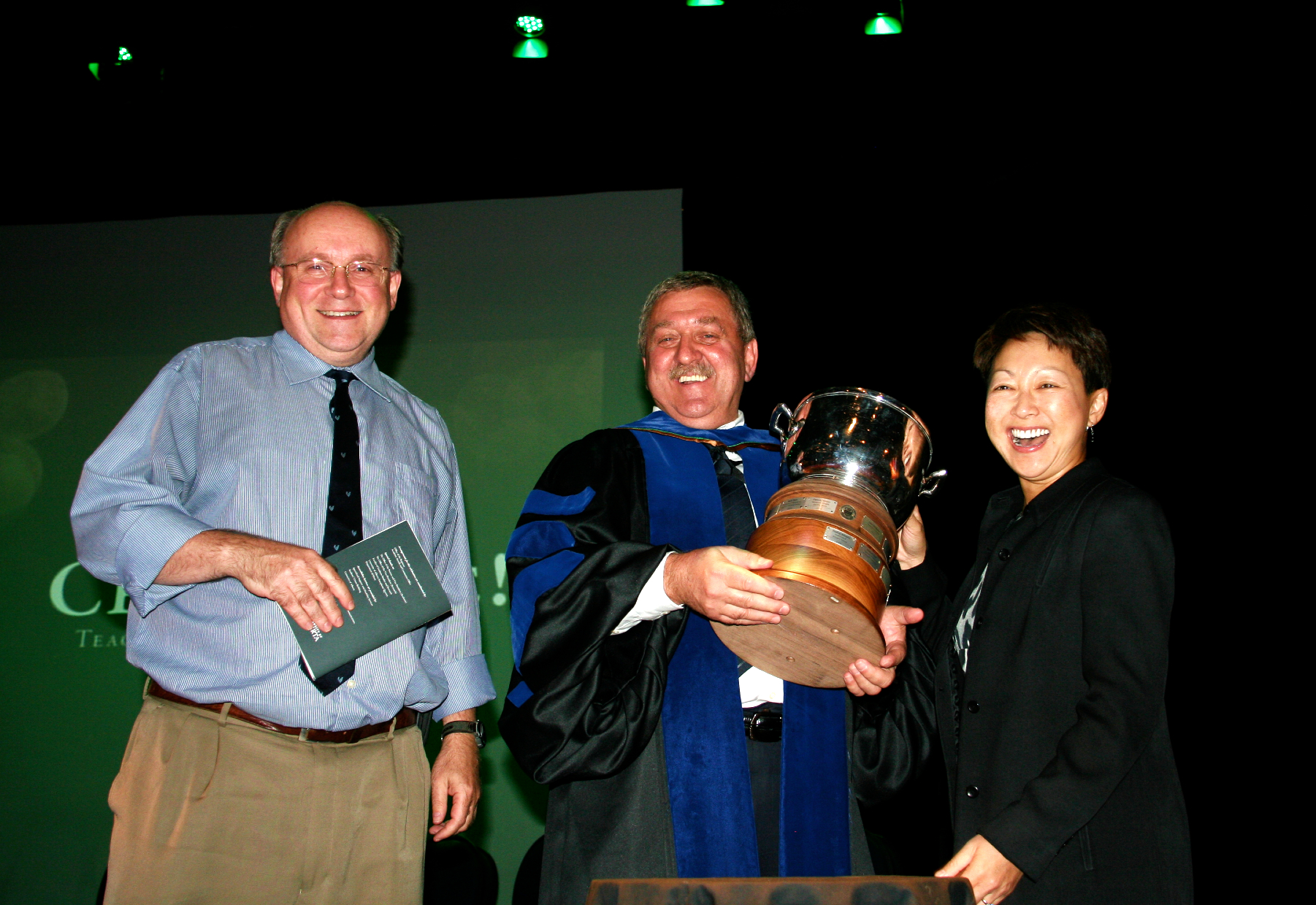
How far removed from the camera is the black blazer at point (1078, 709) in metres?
1.88

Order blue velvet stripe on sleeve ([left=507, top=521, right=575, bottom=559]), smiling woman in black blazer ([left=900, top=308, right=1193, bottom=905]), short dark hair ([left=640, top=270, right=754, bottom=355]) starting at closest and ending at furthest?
smiling woman in black blazer ([left=900, top=308, right=1193, bottom=905]), blue velvet stripe on sleeve ([left=507, top=521, right=575, bottom=559]), short dark hair ([left=640, top=270, right=754, bottom=355])

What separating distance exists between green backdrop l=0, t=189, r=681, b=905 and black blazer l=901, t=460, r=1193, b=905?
3472mm

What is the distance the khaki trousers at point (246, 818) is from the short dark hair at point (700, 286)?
1473 millimetres

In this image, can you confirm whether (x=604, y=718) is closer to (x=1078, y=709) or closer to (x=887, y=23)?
(x=1078, y=709)

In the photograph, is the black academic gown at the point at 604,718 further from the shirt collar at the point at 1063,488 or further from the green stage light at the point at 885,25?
the green stage light at the point at 885,25

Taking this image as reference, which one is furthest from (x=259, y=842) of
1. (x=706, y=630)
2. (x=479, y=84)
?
(x=479, y=84)

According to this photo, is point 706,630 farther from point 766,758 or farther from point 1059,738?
point 1059,738

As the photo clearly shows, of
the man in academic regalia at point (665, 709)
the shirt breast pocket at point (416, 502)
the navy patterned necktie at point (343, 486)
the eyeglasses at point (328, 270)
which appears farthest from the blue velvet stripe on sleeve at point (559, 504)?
the eyeglasses at point (328, 270)

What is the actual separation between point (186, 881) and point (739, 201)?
4.64 meters

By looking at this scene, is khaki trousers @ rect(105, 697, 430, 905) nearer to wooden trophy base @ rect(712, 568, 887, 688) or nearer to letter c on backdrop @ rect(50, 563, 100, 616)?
wooden trophy base @ rect(712, 568, 887, 688)

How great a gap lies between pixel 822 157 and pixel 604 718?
4.14 m

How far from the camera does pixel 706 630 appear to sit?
93.7 inches

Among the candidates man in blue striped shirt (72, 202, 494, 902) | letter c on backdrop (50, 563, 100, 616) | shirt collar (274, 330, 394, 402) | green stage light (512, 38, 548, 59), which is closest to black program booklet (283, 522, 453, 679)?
man in blue striped shirt (72, 202, 494, 902)

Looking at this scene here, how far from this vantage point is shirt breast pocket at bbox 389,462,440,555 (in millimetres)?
2490
